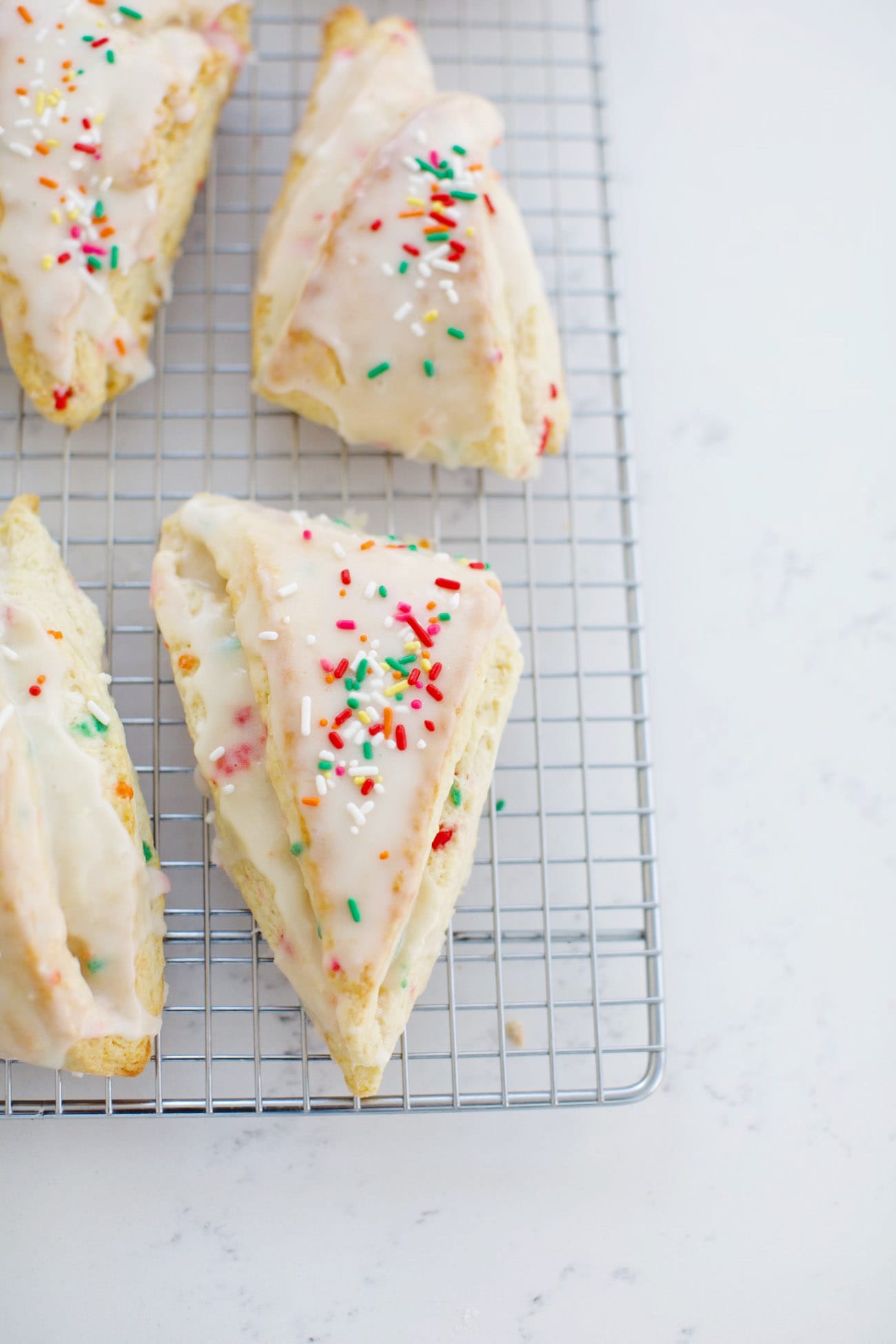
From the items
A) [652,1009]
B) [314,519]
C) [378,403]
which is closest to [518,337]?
[378,403]

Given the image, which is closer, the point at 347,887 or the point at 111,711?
the point at 347,887

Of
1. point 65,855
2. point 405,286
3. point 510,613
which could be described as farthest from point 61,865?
point 405,286

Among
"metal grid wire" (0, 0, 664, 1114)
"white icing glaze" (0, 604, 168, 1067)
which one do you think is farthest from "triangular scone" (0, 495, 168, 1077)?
"metal grid wire" (0, 0, 664, 1114)

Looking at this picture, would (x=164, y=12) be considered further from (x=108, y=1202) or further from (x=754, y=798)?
→ (x=108, y=1202)

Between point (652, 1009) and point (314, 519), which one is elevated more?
point (314, 519)

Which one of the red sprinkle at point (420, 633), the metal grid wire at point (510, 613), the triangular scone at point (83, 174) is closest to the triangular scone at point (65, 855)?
the metal grid wire at point (510, 613)
